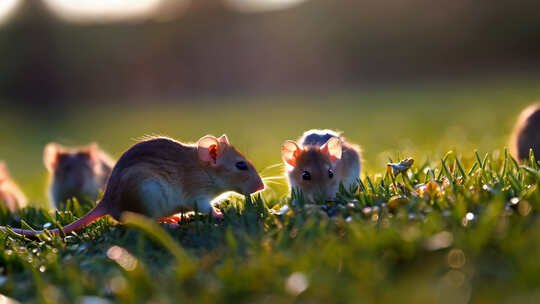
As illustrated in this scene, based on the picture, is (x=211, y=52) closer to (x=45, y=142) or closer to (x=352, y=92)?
(x=352, y=92)

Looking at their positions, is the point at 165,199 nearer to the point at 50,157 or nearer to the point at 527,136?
the point at 527,136

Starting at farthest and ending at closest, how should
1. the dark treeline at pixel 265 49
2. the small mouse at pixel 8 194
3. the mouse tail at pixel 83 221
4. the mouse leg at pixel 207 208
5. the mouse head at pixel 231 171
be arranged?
1. the dark treeline at pixel 265 49
2. the small mouse at pixel 8 194
3. the mouse head at pixel 231 171
4. the mouse leg at pixel 207 208
5. the mouse tail at pixel 83 221

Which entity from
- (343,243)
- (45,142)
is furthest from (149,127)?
(343,243)

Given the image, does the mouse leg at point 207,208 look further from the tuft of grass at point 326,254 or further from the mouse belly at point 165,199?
the tuft of grass at point 326,254

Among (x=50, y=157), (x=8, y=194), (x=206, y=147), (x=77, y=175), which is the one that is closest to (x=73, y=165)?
(x=77, y=175)

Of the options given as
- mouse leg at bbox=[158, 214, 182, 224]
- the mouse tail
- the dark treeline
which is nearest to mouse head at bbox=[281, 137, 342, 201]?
mouse leg at bbox=[158, 214, 182, 224]

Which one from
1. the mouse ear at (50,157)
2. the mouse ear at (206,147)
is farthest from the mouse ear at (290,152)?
the mouse ear at (50,157)
